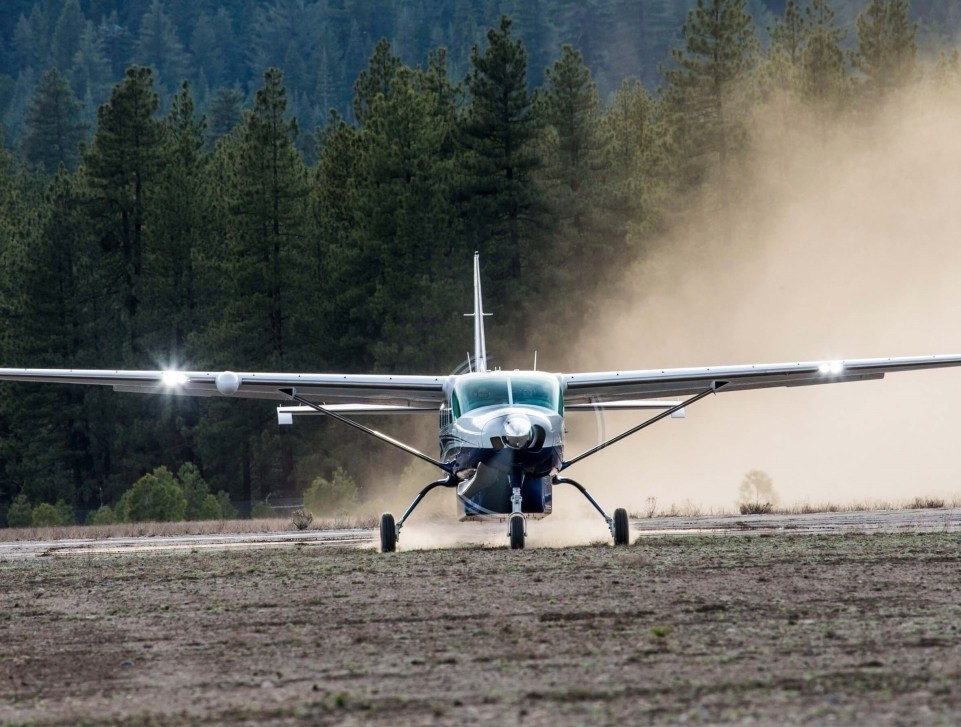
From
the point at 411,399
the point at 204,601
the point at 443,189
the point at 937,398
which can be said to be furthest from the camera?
the point at 443,189

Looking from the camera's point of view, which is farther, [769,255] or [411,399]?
[769,255]

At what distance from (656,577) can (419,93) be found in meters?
49.5

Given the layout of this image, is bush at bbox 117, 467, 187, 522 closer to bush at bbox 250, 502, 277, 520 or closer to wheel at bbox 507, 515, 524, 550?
bush at bbox 250, 502, 277, 520

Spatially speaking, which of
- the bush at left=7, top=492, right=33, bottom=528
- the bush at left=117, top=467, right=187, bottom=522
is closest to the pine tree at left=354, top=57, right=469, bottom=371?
the bush at left=7, top=492, right=33, bottom=528

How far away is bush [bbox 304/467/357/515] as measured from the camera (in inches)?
1656

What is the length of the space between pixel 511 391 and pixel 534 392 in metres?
0.27

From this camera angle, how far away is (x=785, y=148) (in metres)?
60.0

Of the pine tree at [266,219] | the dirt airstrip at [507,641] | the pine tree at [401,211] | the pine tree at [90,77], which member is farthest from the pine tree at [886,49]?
the pine tree at [90,77]

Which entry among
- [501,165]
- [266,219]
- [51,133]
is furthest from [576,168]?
[51,133]

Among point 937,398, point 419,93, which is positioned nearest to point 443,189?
point 419,93

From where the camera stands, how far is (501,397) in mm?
19031

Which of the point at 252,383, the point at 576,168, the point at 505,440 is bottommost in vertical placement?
the point at 505,440

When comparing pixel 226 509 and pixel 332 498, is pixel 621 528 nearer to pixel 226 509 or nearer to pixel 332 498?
pixel 332 498

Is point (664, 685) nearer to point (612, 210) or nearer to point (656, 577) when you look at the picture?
point (656, 577)
